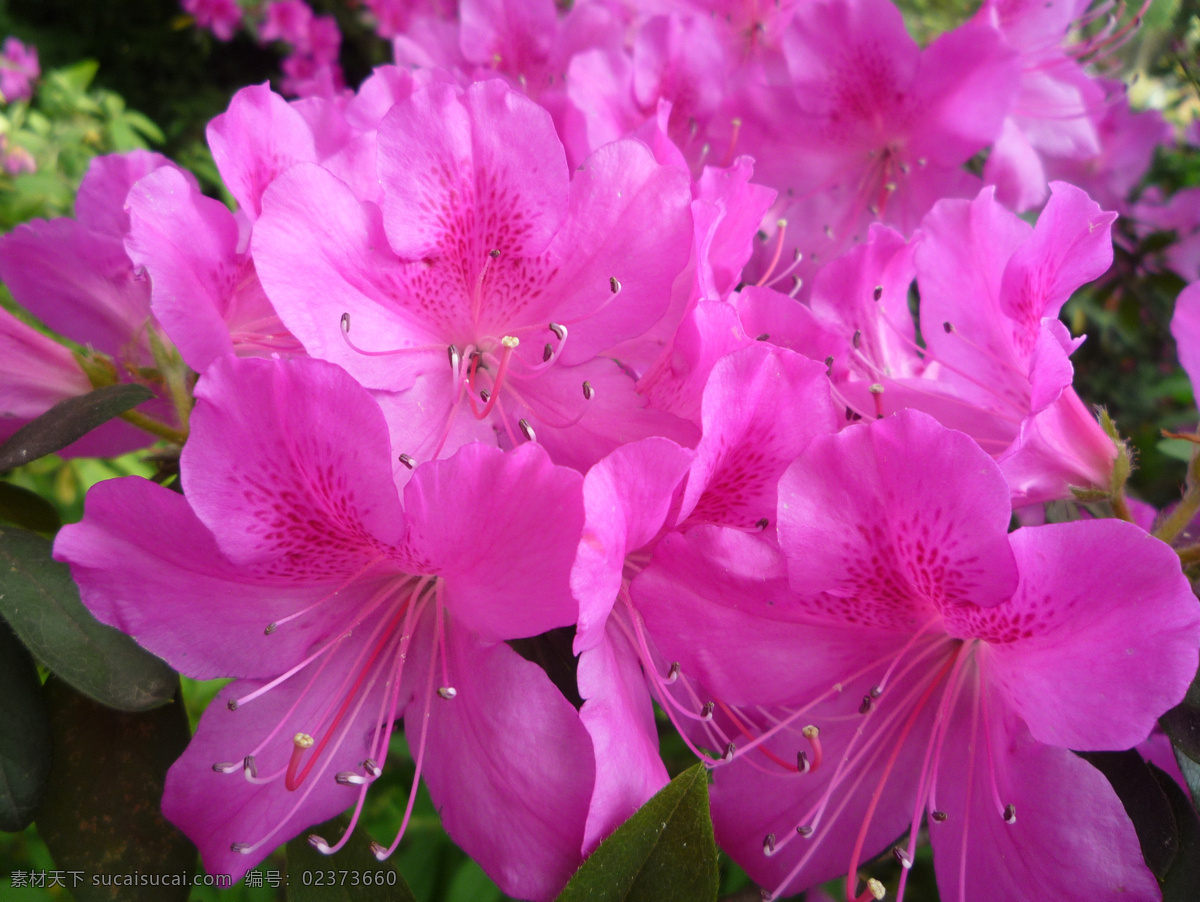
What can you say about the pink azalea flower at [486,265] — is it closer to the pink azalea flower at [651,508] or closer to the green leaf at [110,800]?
the pink azalea flower at [651,508]

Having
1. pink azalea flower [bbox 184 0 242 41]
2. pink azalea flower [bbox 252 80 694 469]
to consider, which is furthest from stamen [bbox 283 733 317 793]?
pink azalea flower [bbox 184 0 242 41]

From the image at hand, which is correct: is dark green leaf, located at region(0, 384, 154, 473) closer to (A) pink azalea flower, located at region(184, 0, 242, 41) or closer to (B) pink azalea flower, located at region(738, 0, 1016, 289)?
(B) pink azalea flower, located at region(738, 0, 1016, 289)

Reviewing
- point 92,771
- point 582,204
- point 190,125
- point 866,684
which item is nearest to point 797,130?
point 582,204

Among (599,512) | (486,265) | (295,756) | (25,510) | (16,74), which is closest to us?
(599,512)

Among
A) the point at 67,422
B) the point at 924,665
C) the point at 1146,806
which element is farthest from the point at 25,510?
the point at 1146,806

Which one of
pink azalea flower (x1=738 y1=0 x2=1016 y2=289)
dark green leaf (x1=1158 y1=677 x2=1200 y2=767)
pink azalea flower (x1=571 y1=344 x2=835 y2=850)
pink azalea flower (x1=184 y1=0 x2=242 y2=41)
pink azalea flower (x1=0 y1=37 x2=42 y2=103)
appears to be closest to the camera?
pink azalea flower (x1=571 y1=344 x2=835 y2=850)

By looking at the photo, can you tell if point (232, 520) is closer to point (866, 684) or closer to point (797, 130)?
point (866, 684)

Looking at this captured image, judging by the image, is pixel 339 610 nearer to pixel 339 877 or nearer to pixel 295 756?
pixel 295 756
